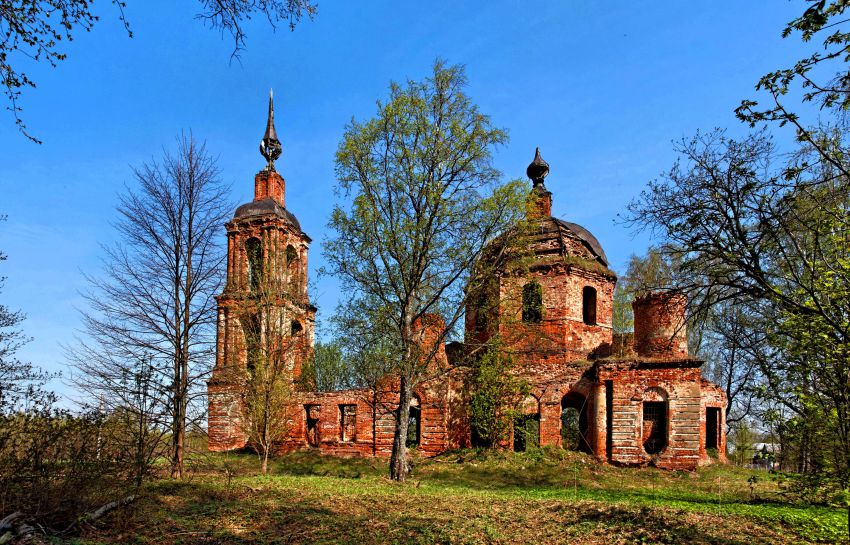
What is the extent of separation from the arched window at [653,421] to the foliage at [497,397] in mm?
3872

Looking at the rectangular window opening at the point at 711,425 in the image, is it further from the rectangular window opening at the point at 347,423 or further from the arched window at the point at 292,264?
the arched window at the point at 292,264

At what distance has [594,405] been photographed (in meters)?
20.4

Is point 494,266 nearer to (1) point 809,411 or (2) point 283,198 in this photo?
(1) point 809,411

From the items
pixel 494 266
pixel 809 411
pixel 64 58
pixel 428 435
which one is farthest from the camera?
pixel 428 435

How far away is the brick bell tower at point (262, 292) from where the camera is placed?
2077 cm

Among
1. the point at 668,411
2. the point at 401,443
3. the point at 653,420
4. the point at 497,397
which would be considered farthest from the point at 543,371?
the point at 401,443

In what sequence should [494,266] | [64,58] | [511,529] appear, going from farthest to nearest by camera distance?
[494,266], [511,529], [64,58]

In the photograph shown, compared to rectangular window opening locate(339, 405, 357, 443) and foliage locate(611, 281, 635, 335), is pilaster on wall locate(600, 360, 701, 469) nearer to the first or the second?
rectangular window opening locate(339, 405, 357, 443)

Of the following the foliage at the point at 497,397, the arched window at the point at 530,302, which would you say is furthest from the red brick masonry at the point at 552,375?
the foliage at the point at 497,397

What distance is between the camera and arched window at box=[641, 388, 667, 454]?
19656 mm

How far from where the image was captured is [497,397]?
21.1 metres

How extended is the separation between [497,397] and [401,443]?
249 inches

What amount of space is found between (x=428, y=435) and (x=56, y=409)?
15.4m

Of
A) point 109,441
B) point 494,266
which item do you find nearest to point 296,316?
point 494,266
